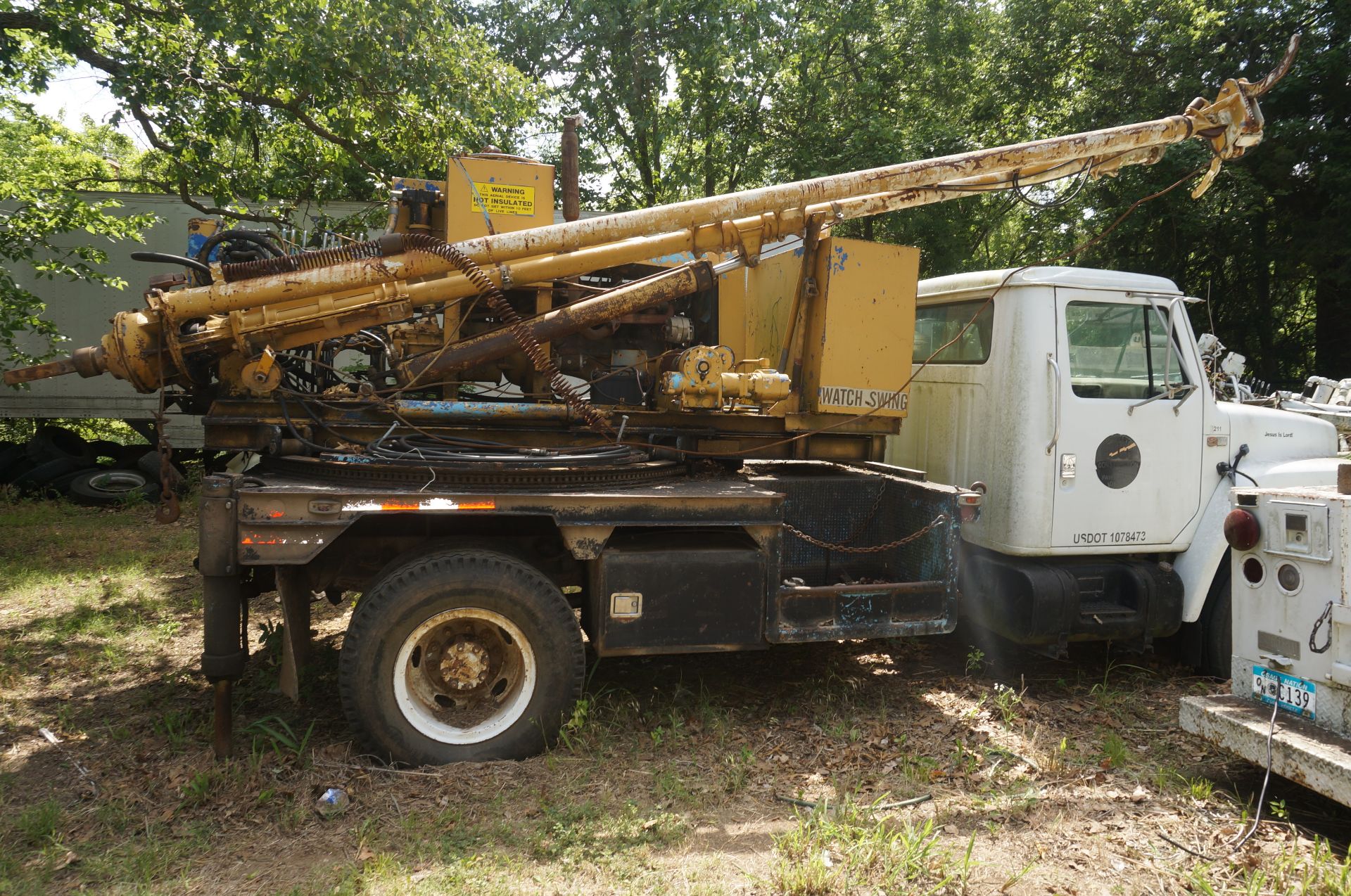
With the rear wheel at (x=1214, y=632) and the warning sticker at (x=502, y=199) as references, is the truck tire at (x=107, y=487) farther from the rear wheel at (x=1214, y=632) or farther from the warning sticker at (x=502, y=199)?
the rear wheel at (x=1214, y=632)

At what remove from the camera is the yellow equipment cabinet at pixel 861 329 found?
15.5 feet

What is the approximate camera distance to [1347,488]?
355cm

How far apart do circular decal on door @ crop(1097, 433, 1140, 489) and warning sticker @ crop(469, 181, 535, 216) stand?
11.5 feet

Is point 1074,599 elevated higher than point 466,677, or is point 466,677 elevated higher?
point 1074,599

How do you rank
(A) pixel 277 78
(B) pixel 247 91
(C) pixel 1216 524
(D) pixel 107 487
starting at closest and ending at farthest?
(C) pixel 1216 524 < (A) pixel 277 78 < (B) pixel 247 91 < (D) pixel 107 487

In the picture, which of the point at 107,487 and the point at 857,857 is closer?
the point at 857,857

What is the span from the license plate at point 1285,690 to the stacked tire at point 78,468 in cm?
1107

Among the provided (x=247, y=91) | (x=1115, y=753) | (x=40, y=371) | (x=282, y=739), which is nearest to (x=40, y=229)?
(x=247, y=91)

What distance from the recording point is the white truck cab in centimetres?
491

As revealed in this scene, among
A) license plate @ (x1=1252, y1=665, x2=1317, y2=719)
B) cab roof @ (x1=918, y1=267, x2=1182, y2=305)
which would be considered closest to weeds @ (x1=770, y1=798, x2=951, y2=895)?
license plate @ (x1=1252, y1=665, x2=1317, y2=719)

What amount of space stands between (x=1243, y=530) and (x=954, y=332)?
2.09 meters

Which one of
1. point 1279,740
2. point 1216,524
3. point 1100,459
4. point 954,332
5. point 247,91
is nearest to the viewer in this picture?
point 1279,740

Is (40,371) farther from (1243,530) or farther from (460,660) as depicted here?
(1243,530)

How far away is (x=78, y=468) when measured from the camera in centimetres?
1070
